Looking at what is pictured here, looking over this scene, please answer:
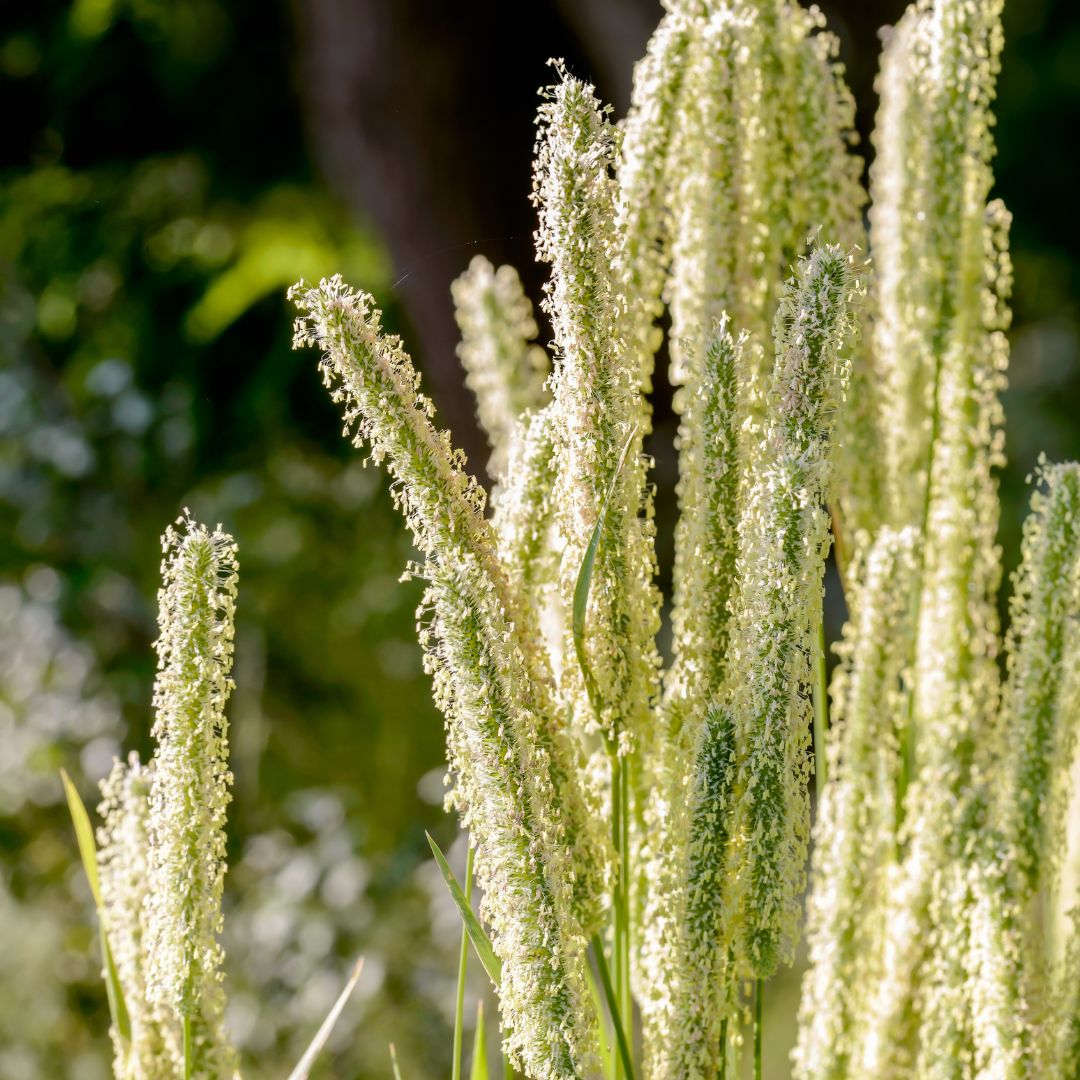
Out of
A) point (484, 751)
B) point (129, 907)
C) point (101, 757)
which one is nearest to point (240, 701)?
point (101, 757)

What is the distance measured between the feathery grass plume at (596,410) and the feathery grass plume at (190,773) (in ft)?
0.26

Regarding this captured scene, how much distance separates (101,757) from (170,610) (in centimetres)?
106

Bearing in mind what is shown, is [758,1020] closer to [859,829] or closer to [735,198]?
[859,829]

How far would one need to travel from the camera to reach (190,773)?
0.91 feet

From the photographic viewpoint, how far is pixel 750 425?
0.29 m

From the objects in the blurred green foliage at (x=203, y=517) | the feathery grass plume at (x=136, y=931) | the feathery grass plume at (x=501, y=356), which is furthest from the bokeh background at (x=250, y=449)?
the feathery grass plume at (x=136, y=931)

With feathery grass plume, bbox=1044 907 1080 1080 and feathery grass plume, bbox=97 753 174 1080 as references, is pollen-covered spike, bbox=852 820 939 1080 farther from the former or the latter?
feathery grass plume, bbox=97 753 174 1080

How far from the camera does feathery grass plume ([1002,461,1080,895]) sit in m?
0.34

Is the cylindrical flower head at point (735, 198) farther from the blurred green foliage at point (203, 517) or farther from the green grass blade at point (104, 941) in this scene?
the blurred green foliage at point (203, 517)

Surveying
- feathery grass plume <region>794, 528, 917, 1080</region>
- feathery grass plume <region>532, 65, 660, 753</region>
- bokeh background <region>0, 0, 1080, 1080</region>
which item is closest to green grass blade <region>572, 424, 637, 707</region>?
feathery grass plume <region>532, 65, 660, 753</region>

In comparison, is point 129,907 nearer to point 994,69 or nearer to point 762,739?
point 762,739

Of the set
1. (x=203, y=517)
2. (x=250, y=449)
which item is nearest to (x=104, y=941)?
(x=203, y=517)

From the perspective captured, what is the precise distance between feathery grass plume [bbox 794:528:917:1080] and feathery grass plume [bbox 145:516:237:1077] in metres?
0.18

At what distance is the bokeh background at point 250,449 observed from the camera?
1.12 m
